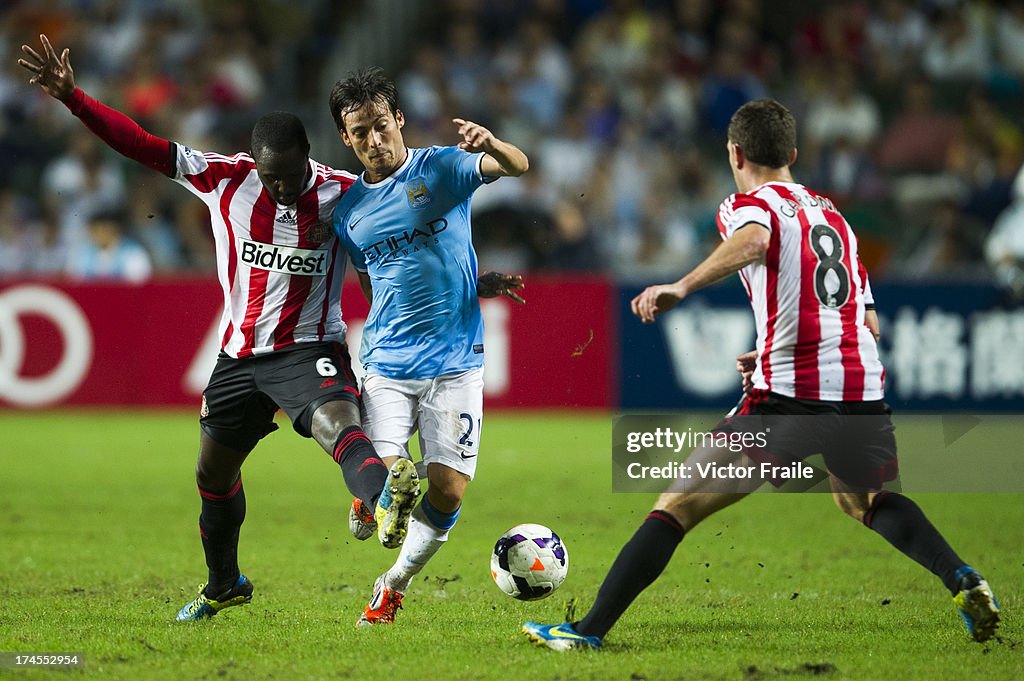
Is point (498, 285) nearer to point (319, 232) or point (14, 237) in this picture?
point (319, 232)

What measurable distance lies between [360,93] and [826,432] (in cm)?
240

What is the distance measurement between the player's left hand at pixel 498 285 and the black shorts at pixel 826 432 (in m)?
1.15

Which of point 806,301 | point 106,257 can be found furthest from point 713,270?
point 106,257

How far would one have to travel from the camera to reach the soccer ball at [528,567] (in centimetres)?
595

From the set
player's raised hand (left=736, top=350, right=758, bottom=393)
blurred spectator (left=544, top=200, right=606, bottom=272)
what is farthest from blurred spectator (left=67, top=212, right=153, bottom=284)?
player's raised hand (left=736, top=350, right=758, bottom=393)

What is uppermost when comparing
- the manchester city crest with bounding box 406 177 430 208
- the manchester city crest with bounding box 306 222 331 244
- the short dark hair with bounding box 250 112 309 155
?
the short dark hair with bounding box 250 112 309 155

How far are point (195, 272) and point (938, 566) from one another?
34.8ft

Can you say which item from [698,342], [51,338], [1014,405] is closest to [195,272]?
[51,338]

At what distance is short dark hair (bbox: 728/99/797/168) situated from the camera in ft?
17.7

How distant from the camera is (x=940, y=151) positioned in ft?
53.2

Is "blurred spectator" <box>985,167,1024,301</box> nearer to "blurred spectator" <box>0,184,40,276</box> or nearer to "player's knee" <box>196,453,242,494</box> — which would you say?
"player's knee" <box>196,453,242,494</box>

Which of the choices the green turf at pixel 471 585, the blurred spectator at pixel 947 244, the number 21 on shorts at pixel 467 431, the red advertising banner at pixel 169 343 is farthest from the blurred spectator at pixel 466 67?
the number 21 on shorts at pixel 467 431

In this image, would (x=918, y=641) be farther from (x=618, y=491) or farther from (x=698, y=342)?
(x=698, y=342)

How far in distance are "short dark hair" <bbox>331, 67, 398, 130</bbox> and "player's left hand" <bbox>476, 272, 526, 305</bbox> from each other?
0.84m
